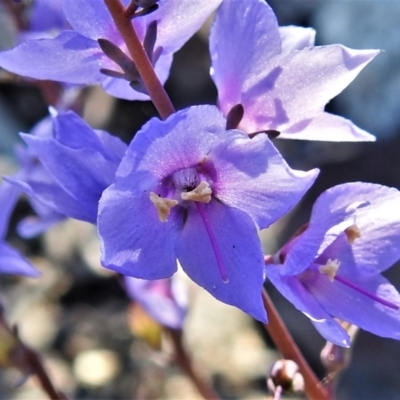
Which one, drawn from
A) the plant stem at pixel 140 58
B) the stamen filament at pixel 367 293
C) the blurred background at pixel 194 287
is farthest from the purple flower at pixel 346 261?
the blurred background at pixel 194 287

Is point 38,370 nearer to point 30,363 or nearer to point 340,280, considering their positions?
point 30,363

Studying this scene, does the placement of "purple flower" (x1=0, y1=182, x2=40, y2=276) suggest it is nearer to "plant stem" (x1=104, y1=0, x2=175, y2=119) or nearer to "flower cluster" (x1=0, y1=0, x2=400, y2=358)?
"flower cluster" (x1=0, y1=0, x2=400, y2=358)

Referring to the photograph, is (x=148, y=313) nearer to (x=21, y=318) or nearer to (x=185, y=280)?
(x=185, y=280)

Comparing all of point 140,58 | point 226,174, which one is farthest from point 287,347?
point 140,58

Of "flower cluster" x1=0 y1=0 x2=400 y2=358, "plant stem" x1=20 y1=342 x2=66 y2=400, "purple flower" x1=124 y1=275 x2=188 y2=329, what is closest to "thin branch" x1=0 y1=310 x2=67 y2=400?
"plant stem" x1=20 y1=342 x2=66 y2=400

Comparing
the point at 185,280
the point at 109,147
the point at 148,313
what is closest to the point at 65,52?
the point at 109,147
